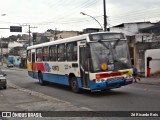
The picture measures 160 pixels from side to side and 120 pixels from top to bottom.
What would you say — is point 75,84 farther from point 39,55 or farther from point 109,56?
point 39,55

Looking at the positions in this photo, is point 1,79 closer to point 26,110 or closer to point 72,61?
point 72,61

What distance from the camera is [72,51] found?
16938 mm

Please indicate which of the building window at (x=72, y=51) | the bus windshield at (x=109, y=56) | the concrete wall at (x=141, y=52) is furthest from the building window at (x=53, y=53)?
the concrete wall at (x=141, y=52)

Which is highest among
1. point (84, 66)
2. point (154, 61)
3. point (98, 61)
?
point (98, 61)

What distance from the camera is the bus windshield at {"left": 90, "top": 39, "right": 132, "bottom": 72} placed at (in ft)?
48.3

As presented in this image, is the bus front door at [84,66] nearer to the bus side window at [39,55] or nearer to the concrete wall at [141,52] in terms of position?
the bus side window at [39,55]

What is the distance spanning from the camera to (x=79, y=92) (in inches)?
663

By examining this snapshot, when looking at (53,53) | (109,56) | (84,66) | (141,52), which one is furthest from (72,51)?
(141,52)

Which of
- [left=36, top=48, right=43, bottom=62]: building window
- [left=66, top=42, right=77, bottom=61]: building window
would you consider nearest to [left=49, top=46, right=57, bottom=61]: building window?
[left=66, top=42, right=77, bottom=61]: building window

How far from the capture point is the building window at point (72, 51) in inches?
653

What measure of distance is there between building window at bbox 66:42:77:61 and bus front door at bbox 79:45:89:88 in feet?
2.19

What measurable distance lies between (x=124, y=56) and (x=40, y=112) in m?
5.75

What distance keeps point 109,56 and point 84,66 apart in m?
1.32

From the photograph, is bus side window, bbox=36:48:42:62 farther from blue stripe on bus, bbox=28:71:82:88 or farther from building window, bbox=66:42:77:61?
building window, bbox=66:42:77:61
